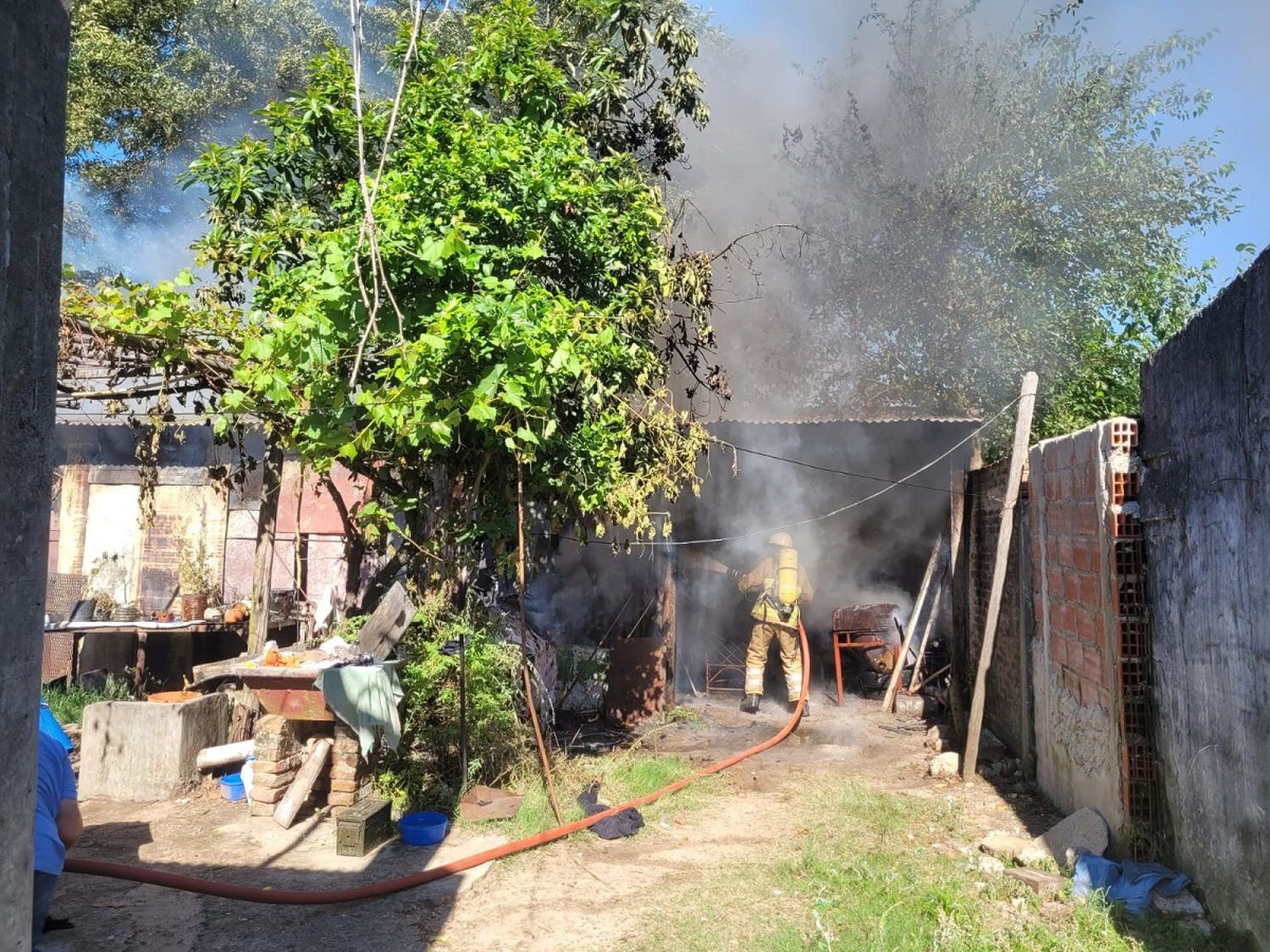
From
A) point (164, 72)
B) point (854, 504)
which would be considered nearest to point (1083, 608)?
point (854, 504)

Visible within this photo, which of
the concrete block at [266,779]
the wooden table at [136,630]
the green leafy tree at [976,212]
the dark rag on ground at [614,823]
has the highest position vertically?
the green leafy tree at [976,212]

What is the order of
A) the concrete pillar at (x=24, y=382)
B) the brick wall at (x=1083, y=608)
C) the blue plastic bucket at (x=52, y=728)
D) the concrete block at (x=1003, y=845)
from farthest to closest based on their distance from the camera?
the concrete block at (x=1003, y=845)
the brick wall at (x=1083, y=608)
the blue plastic bucket at (x=52, y=728)
the concrete pillar at (x=24, y=382)

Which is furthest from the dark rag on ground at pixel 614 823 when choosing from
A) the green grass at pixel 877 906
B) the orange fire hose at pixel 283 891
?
the green grass at pixel 877 906

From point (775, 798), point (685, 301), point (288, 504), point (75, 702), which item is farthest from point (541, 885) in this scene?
point (288, 504)

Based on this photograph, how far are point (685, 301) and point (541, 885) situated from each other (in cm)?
557

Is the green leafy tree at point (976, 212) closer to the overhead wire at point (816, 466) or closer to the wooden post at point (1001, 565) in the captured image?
the overhead wire at point (816, 466)

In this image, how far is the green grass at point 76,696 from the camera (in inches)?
378

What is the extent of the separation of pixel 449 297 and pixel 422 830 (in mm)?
3648

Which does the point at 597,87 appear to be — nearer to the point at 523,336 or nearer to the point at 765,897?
the point at 523,336

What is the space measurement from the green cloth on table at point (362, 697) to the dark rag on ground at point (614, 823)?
1553 mm

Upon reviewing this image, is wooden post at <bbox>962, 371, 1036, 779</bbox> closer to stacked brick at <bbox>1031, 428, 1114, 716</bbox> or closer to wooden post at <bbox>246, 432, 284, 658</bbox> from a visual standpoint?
stacked brick at <bbox>1031, 428, 1114, 716</bbox>

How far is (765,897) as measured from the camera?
544cm

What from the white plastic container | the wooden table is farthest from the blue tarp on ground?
the wooden table

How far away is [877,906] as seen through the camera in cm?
505
